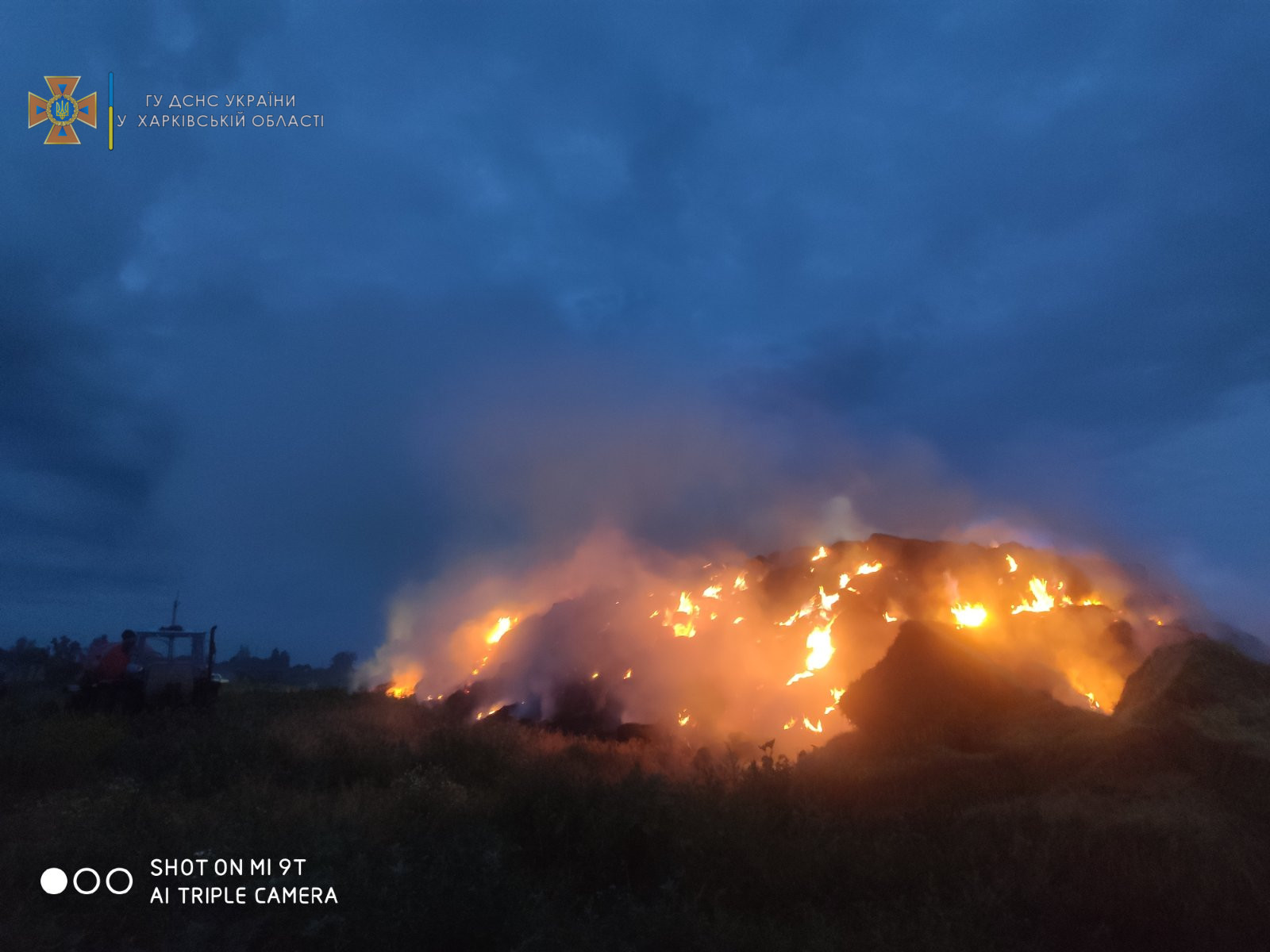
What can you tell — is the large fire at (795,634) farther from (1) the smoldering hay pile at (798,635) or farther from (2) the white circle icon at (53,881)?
(2) the white circle icon at (53,881)

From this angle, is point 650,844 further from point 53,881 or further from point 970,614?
point 970,614

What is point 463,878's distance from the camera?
Answer: 6746 mm

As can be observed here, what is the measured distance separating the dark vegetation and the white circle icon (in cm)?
9

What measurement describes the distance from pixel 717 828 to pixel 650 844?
86 cm

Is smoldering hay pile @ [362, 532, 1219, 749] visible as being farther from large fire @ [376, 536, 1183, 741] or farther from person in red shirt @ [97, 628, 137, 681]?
person in red shirt @ [97, 628, 137, 681]

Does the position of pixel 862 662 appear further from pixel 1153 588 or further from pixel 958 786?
pixel 1153 588

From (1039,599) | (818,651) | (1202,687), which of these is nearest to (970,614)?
(1039,599)

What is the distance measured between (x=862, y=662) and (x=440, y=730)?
33.0 ft

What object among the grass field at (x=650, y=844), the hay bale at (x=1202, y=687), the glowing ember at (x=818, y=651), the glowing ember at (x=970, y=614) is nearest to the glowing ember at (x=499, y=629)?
Result: the glowing ember at (x=818, y=651)

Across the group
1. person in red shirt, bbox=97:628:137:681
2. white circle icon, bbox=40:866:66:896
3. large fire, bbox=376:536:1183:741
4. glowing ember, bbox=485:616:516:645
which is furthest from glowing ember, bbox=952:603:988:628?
person in red shirt, bbox=97:628:137:681

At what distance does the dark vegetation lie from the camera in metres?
6.71

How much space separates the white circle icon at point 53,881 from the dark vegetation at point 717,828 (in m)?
0.09

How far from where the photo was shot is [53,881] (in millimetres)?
7266

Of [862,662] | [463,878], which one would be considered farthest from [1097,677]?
[463,878]
